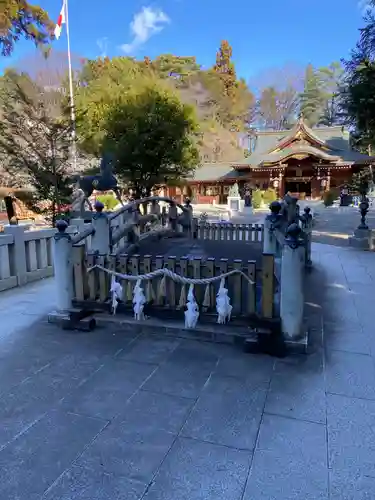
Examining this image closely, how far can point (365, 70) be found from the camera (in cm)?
848

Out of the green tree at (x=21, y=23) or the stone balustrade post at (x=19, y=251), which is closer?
the stone balustrade post at (x=19, y=251)

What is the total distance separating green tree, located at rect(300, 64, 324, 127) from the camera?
53.5 meters

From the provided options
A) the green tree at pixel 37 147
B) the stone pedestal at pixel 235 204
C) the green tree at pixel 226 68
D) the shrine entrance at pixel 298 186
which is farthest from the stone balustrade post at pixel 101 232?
the green tree at pixel 226 68

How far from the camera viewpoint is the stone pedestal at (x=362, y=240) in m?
9.51

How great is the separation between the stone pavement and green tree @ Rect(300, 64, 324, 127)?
5598 cm

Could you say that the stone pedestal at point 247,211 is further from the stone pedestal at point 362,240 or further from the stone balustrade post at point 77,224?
the stone balustrade post at point 77,224

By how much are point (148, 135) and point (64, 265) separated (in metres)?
11.9

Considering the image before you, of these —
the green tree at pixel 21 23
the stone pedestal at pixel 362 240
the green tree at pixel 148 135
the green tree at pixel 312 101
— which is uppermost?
the green tree at pixel 312 101

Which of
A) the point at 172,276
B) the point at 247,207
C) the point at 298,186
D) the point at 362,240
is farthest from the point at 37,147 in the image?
the point at 298,186

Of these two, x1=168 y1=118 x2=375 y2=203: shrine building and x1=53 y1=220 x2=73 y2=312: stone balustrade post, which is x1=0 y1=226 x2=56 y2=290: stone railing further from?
x1=168 y1=118 x2=375 y2=203: shrine building

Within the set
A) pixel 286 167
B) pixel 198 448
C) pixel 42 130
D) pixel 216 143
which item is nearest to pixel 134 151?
pixel 42 130

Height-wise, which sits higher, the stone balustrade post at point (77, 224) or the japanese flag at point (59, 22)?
the japanese flag at point (59, 22)

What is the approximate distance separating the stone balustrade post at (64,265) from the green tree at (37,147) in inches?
278

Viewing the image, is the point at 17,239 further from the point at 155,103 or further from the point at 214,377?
the point at 155,103
